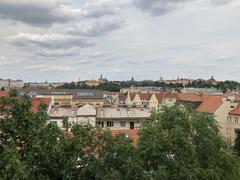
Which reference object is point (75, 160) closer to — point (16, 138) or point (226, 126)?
point (16, 138)

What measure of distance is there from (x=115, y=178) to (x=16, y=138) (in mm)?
4306

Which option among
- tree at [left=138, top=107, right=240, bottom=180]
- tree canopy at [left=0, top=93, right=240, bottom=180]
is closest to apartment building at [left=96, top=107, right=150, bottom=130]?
tree at [left=138, top=107, right=240, bottom=180]

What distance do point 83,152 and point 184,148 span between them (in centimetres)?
559

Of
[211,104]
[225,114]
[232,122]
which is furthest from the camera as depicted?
[211,104]

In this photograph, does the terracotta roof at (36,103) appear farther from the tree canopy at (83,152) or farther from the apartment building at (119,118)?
the apartment building at (119,118)

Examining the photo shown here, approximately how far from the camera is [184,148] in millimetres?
21156

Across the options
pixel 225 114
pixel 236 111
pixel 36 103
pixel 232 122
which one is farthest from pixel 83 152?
pixel 225 114

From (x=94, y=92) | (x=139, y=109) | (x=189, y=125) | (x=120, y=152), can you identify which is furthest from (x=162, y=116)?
(x=94, y=92)

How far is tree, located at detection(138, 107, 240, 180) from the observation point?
65.2ft

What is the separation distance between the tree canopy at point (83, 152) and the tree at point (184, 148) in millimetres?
47

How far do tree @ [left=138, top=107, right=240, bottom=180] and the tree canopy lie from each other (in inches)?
1.8

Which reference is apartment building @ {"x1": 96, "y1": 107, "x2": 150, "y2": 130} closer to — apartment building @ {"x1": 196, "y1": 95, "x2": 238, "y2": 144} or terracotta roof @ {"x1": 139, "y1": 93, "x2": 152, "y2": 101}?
apartment building @ {"x1": 196, "y1": 95, "x2": 238, "y2": 144}

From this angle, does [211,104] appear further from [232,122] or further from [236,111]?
[236,111]

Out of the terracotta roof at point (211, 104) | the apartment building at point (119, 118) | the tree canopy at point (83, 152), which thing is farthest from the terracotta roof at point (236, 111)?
the tree canopy at point (83, 152)
